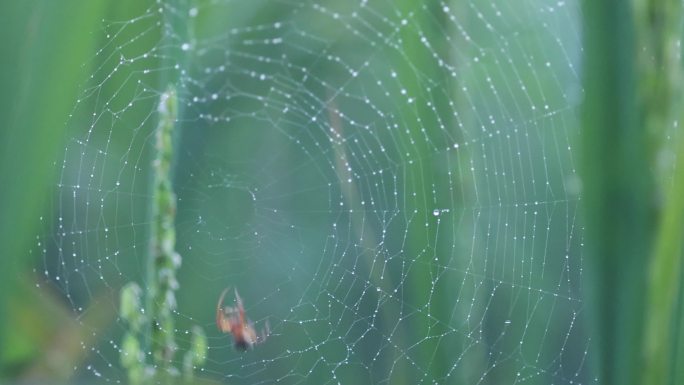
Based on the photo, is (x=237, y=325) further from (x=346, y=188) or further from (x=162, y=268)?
(x=346, y=188)

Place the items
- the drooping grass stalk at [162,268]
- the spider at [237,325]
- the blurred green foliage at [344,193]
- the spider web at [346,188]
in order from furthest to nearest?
1. the spider web at [346,188]
2. the spider at [237,325]
3. the blurred green foliage at [344,193]
4. the drooping grass stalk at [162,268]

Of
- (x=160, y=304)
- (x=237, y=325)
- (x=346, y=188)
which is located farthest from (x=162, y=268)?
(x=346, y=188)

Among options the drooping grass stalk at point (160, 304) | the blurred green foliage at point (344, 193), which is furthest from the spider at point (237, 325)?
the drooping grass stalk at point (160, 304)

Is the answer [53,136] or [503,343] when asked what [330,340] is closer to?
[503,343]

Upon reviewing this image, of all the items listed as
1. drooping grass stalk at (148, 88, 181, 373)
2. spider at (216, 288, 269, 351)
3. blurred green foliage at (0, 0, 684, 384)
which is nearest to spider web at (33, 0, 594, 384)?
blurred green foliage at (0, 0, 684, 384)

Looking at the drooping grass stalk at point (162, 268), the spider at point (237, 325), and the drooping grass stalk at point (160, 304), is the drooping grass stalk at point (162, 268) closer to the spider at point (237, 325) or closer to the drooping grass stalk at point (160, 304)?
the drooping grass stalk at point (160, 304)

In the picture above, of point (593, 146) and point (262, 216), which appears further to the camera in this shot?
point (262, 216)

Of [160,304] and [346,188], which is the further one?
[346,188]

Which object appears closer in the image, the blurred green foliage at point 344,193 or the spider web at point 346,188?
the blurred green foliage at point 344,193

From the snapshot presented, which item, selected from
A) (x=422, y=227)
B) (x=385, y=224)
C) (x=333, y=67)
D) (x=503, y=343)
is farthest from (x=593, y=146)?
(x=333, y=67)
